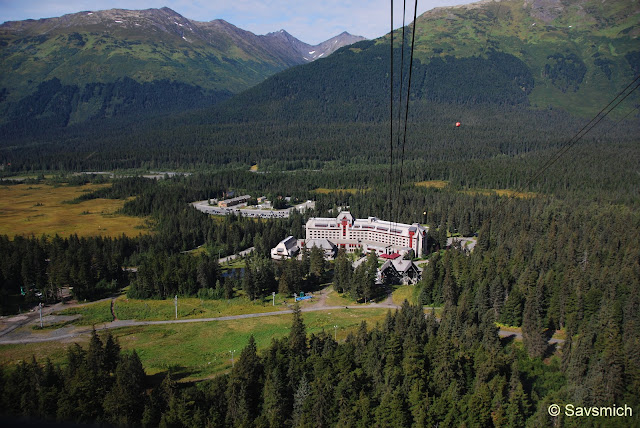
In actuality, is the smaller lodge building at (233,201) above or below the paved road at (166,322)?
above

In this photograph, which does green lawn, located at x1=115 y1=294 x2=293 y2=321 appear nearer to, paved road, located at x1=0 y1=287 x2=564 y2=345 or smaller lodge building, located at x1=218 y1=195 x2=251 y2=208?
paved road, located at x1=0 y1=287 x2=564 y2=345

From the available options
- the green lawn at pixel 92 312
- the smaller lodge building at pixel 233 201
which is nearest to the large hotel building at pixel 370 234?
the green lawn at pixel 92 312

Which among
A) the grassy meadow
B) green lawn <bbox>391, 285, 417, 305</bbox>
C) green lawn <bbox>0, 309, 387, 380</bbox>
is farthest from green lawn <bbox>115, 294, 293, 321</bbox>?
the grassy meadow

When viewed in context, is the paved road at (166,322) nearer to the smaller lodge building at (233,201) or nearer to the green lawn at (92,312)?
the green lawn at (92,312)

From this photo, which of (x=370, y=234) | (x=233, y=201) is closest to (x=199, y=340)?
(x=370, y=234)

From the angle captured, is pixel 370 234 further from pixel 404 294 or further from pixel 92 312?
pixel 92 312

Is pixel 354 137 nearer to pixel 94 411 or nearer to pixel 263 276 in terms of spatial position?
pixel 263 276
